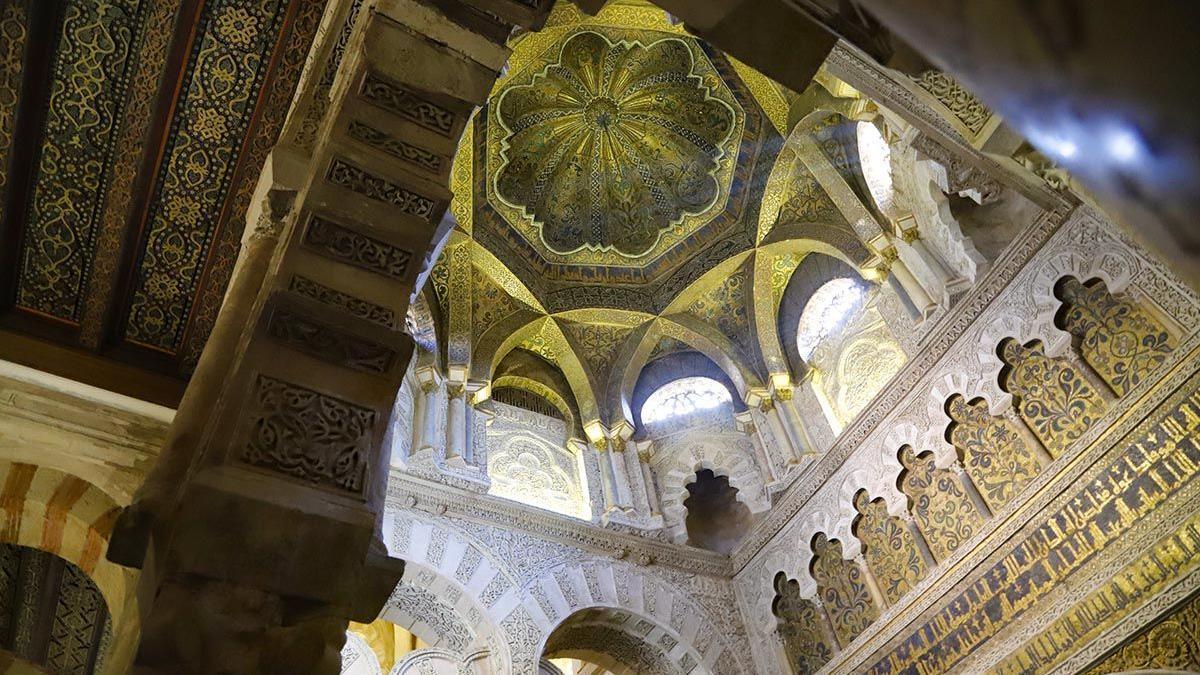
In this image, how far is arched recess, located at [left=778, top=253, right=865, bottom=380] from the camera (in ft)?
29.0

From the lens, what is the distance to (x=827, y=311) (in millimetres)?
8750

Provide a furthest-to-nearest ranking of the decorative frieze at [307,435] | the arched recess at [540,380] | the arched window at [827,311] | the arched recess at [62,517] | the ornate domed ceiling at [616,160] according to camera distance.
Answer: the arched recess at [540,380], the ornate domed ceiling at [616,160], the arched window at [827,311], the arched recess at [62,517], the decorative frieze at [307,435]

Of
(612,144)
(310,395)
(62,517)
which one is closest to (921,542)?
(310,395)

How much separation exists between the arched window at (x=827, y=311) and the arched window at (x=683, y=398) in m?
1.25

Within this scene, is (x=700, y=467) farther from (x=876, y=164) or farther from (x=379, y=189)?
(x=379, y=189)

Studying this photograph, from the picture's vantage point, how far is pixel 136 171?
3811 mm

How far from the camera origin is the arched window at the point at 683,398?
32.1ft

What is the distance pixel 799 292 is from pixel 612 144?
3.32m

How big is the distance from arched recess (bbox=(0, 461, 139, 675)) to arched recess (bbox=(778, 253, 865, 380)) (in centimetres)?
700

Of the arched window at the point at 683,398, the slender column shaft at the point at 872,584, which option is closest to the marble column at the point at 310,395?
the slender column shaft at the point at 872,584

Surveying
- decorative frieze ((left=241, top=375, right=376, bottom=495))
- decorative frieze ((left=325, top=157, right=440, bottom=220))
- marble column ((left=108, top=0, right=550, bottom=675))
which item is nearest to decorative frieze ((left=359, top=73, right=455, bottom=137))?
marble column ((left=108, top=0, right=550, bottom=675))

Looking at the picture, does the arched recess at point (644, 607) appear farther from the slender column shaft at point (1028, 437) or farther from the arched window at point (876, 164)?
the arched window at point (876, 164)

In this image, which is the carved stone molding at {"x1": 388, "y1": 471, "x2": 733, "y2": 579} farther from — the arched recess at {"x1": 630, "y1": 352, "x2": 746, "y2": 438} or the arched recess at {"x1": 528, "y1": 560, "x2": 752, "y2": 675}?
the arched recess at {"x1": 630, "y1": 352, "x2": 746, "y2": 438}

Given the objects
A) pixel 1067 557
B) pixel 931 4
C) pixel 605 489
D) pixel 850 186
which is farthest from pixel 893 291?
pixel 931 4
